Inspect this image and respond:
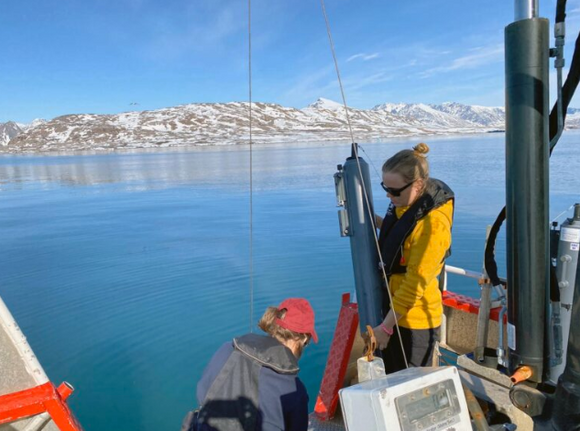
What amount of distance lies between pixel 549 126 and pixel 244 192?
16.4 metres

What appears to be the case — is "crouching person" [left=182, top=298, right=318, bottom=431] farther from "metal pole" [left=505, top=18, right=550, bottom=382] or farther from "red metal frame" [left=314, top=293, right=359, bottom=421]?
"red metal frame" [left=314, top=293, right=359, bottom=421]

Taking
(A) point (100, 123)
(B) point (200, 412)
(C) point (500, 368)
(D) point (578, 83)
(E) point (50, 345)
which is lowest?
(E) point (50, 345)

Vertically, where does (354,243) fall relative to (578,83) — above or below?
below

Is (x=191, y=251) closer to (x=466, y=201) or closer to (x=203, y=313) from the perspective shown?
(x=203, y=313)

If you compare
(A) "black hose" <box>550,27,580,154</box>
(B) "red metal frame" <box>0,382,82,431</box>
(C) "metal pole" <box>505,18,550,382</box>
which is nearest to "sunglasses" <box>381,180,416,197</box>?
(C) "metal pole" <box>505,18,550,382</box>

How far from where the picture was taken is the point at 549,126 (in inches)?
75.4

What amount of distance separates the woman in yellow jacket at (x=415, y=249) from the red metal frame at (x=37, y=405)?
5.23 feet

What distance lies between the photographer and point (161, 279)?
7.81 m

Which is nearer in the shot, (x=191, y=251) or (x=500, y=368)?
(x=500, y=368)

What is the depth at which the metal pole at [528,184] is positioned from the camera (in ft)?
5.86

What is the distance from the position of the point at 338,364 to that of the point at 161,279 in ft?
17.1

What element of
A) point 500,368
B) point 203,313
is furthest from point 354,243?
point 203,313

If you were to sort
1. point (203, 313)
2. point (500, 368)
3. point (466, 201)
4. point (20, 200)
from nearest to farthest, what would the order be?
point (500, 368) < point (203, 313) < point (466, 201) < point (20, 200)

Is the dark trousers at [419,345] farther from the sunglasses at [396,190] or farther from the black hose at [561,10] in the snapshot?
the black hose at [561,10]
